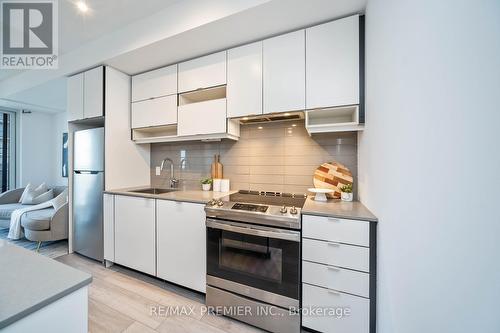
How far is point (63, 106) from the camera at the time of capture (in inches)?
158

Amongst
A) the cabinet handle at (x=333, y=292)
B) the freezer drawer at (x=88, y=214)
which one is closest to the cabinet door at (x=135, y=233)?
the freezer drawer at (x=88, y=214)

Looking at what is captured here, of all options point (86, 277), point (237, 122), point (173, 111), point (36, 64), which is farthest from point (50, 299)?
point (36, 64)

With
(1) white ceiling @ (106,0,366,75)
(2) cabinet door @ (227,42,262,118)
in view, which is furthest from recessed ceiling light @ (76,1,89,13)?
(2) cabinet door @ (227,42,262,118)

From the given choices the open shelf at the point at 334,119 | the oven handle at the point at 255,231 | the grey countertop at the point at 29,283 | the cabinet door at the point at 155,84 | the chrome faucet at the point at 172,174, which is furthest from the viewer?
the chrome faucet at the point at 172,174

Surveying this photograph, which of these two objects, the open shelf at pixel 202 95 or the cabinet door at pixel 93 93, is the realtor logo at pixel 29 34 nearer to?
the cabinet door at pixel 93 93

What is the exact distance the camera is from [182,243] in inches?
71.2

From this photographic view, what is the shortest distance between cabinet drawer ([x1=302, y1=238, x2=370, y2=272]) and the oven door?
3.2 inches

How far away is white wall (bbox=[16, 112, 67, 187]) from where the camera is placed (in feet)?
13.7

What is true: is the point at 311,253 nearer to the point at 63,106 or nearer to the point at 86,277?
the point at 86,277

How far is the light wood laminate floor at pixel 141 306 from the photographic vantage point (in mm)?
1454

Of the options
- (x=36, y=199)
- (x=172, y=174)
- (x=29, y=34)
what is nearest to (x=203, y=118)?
(x=172, y=174)

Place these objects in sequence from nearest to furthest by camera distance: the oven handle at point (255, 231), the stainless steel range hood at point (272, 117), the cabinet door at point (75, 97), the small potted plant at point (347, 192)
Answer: the oven handle at point (255, 231) → the small potted plant at point (347, 192) → the stainless steel range hood at point (272, 117) → the cabinet door at point (75, 97)

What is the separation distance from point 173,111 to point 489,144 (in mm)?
2358

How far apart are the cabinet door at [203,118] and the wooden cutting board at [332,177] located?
1.03 metres
